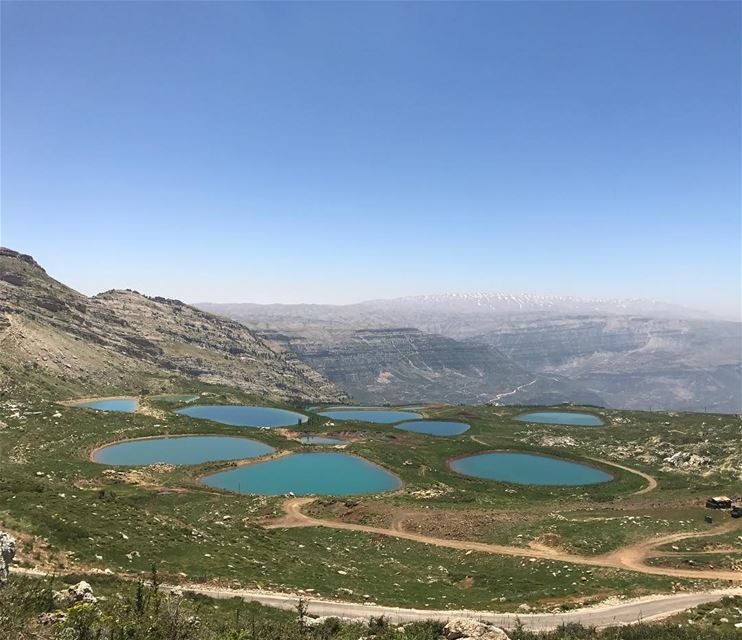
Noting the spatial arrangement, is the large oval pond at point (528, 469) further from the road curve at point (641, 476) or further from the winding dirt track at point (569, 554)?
the winding dirt track at point (569, 554)

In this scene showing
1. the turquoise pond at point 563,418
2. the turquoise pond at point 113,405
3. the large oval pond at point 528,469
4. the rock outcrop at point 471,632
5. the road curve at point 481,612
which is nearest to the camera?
the rock outcrop at point 471,632

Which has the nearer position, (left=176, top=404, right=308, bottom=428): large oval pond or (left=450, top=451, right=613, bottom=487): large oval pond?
(left=450, top=451, right=613, bottom=487): large oval pond

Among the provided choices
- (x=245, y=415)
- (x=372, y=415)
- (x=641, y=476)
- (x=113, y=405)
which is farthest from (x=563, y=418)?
(x=113, y=405)

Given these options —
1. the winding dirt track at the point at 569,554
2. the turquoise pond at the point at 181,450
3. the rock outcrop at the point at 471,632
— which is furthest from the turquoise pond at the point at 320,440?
the rock outcrop at the point at 471,632

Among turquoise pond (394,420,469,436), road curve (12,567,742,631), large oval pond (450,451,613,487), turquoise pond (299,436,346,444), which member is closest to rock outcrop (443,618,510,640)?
road curve (12,567,742,631)

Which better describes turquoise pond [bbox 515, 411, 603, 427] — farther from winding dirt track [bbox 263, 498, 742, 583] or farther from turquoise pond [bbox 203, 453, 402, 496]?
winding dirt track [bbox 263, 498, 742, 583]

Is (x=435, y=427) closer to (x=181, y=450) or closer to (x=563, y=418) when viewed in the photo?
(x=563, y=418)
